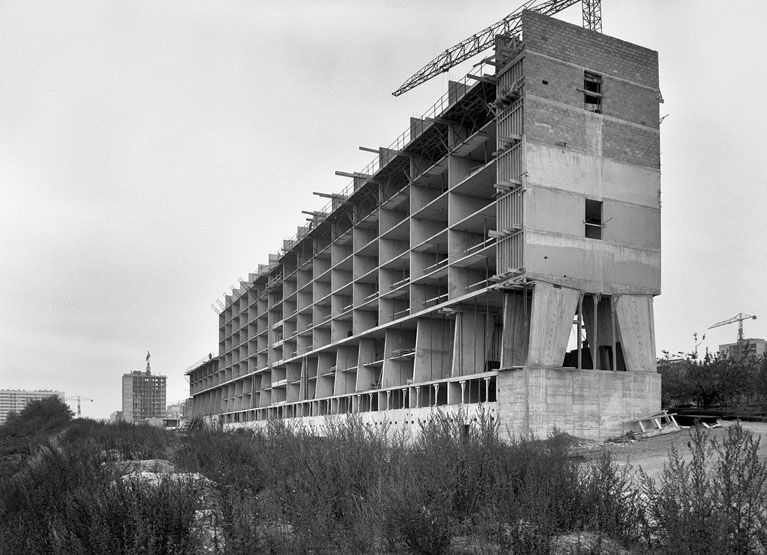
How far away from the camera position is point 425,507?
10.1m

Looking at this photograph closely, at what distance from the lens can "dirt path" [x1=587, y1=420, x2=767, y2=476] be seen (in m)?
21.8

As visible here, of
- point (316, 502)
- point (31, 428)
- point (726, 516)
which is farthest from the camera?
point (31, 428)

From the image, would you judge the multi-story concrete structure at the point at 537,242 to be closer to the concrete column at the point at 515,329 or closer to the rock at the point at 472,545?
the concrete column at the point at 515,329

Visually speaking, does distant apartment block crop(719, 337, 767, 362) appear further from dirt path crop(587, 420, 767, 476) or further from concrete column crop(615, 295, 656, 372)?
dirt path crop(587, 420, 767, 476)

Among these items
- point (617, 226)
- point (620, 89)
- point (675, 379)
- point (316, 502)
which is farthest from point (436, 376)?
point (316, 502)

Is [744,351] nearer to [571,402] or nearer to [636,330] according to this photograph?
[636,330]

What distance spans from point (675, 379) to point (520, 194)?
1119 inches

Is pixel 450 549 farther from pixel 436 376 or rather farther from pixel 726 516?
pixel 436 376

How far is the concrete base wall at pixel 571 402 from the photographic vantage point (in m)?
29.9

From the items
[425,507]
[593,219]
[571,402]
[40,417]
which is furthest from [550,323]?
[40,417]

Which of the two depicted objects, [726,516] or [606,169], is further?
[606,169]

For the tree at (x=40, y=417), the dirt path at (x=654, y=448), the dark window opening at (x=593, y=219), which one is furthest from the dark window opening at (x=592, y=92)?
the tree at (x=40, y=417)

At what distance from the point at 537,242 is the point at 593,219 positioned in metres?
4.67

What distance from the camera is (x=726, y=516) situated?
8938 millimetres
